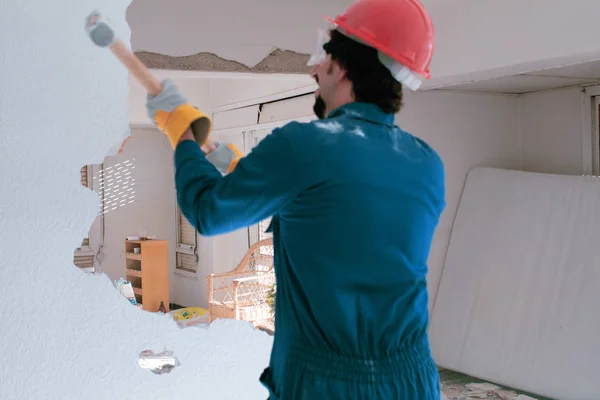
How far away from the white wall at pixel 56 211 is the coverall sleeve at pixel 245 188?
1.08 metres

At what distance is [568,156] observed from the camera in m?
3.44

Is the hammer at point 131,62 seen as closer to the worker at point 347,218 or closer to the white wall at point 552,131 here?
the worker at point 347,218

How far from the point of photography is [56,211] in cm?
196

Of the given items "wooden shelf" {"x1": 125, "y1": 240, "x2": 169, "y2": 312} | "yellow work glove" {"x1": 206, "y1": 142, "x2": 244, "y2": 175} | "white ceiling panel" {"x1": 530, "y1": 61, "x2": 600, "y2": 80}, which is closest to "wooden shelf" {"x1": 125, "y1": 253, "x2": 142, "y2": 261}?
"wooden shelf" {"x1": 125, "y1": 240, "x2": 169, "y2": 312}

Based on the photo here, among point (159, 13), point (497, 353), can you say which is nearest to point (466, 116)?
point (497, 353)

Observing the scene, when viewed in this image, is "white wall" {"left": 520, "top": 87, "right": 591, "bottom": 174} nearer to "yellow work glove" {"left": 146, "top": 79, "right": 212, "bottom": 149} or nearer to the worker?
the worker

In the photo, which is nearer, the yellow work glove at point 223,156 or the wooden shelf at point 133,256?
the yellow work glove at point 223,156

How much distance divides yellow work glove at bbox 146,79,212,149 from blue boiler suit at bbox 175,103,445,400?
8 cm

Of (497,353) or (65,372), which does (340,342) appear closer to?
(65,372)

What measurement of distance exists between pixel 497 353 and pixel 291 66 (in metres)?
1.76

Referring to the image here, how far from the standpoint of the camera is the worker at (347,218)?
3.31 ft

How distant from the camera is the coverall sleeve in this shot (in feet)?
3.26

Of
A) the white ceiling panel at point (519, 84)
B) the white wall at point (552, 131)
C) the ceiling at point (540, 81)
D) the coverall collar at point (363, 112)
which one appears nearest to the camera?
the coverall collar at point (363, 112)

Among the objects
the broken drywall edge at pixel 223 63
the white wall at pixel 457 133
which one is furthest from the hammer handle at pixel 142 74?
the white wall at pixel 457 133
